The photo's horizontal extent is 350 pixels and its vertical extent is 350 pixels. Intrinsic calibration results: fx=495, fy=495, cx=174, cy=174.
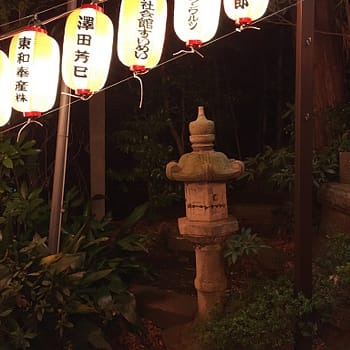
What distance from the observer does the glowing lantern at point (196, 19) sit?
15.5ft

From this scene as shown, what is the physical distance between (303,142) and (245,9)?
1425 mm

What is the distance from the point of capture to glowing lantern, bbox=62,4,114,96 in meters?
4.89

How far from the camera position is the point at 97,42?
4.93m

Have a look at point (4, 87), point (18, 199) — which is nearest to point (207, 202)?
point (4, 87)

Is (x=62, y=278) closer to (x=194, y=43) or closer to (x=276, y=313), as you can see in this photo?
(x=276, y=313)

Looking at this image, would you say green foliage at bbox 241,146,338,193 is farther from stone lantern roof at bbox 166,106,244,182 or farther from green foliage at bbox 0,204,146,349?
green foliage at bbox 0,204,146,349

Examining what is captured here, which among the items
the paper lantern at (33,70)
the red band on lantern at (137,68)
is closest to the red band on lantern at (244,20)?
the red band on lantern at (137,68)

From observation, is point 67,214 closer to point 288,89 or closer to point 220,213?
point 220,213

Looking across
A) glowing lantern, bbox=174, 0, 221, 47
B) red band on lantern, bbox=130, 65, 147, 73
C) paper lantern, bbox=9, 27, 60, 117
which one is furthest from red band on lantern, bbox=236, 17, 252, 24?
paper lantern, bbox=9, 27, 60, 117

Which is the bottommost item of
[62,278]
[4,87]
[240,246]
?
[62,278]

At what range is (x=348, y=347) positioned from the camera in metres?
4.90

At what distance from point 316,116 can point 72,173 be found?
5203mm

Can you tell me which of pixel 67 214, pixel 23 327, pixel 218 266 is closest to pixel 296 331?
pixel 218 266

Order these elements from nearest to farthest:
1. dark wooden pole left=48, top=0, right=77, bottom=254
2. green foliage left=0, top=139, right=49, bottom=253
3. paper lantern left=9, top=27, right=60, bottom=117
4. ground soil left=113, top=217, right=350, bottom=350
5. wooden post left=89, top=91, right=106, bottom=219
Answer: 1. paper lantern left=9, top=27, right=60, bottom=117
2. ground soil left=113, top=217, right=350, bottom=350
3. dark wooden pole left=48, top=0, right=77, bottom=254
4. green foliage left=0, top=139, right=49, bottom=253
5. wooden post left=89, top=91, right=106, bottom=219
